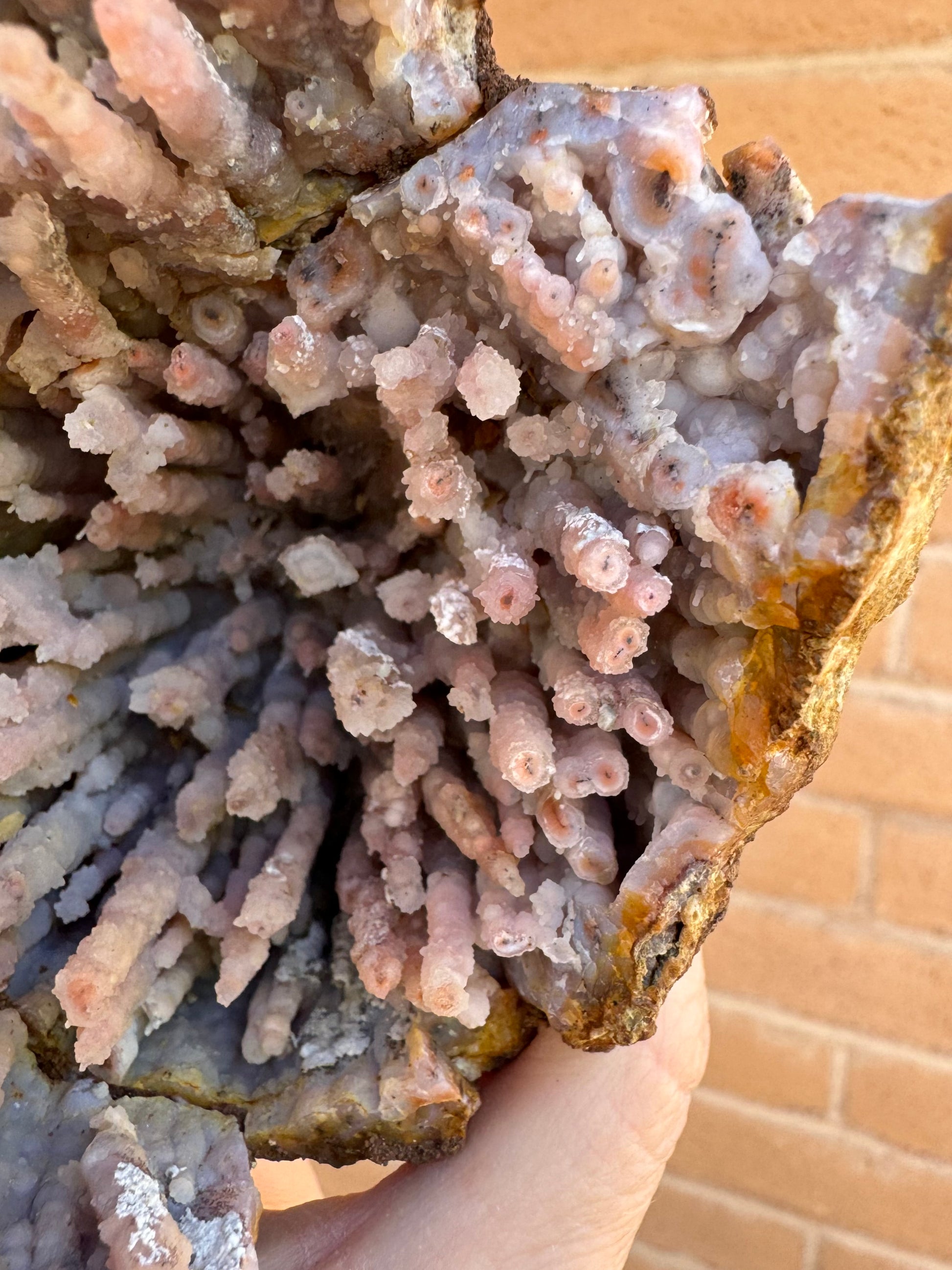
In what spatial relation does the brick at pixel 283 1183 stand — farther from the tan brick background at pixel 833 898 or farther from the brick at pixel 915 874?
the brick at pixel 915 874

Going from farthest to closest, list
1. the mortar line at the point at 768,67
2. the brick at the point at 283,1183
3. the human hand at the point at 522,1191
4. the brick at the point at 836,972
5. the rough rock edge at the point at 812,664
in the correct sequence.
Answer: the brick at the point at 836,972 < the mortar line at the point at 768,67 < the brick at the point at 283,1183 < the human hand at the point at 522,1191 < the rough rock edge at the point at 812,664

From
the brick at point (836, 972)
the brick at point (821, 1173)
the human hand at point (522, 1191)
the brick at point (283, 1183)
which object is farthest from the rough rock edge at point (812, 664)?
the brick at point (821, 1173)

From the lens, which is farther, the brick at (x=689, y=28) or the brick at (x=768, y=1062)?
the brick at (x=768, y=1062)

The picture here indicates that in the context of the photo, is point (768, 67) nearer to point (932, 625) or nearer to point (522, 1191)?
point (932, 625)

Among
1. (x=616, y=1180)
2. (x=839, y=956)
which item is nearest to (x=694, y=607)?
(x=616, y=1180)

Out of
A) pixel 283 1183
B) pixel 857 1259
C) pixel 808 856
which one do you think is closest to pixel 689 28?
pixel 808 856

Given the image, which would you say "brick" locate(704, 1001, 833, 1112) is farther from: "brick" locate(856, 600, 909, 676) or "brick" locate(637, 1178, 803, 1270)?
"brick" locate(856, 600, 909, 676)
